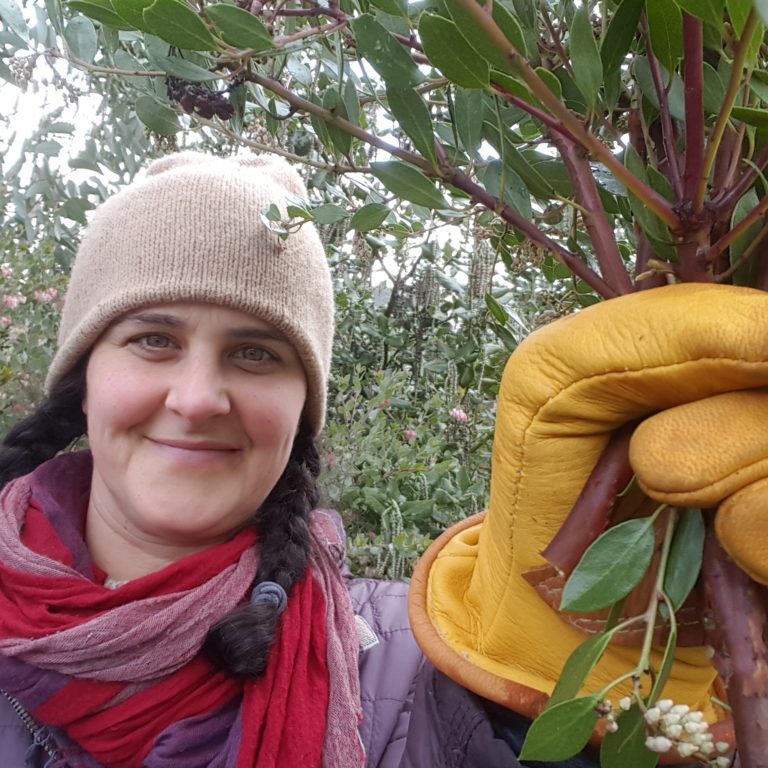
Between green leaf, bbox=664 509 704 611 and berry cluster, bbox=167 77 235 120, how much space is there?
1.85ft

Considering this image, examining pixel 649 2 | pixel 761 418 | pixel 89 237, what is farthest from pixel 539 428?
pixel 89 237

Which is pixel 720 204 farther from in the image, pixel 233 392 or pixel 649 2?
pixel 233 392

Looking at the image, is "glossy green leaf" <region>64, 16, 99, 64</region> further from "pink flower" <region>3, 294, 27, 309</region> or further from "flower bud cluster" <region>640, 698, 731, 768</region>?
"pink flower" <region>3, 294, 27, 309</region>

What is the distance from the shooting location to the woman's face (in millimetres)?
1027

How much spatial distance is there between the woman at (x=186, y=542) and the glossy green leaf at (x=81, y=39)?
31 centimetres

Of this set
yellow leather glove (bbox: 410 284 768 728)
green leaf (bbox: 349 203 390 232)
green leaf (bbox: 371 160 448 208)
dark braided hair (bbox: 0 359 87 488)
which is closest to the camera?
yellow leather glove (bbox: 410 284 768 728)

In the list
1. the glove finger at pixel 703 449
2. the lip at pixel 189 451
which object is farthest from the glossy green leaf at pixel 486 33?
the lip at pixel 189 451

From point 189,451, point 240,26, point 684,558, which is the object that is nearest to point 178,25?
point 240,26

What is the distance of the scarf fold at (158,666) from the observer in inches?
38.4

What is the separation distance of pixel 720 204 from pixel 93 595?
98 cm

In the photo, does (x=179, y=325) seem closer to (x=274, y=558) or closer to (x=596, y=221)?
(x=274, y=558)

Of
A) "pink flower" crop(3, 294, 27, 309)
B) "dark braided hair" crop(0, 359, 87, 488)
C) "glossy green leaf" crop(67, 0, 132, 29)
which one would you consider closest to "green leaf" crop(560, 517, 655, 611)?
"glossy green leaf" crop(67, 0, 132, 29)

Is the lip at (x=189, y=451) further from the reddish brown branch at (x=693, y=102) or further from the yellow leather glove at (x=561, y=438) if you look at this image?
the reddish brown branch at (x=693, y=102)

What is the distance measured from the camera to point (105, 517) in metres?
1.16
